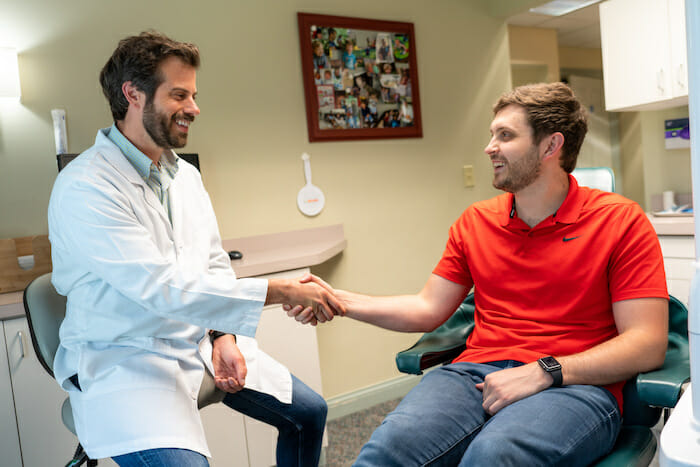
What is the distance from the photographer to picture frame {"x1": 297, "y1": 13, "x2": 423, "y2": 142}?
9.45 ft

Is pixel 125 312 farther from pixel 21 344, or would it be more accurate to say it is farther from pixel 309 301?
pixel 21 344

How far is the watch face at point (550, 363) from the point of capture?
4.17ft

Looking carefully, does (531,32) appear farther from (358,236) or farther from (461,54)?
(358,236)

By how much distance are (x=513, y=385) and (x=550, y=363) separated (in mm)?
99

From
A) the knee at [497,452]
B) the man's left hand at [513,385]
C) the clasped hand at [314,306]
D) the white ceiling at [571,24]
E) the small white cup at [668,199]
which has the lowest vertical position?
the knee at [497,452]

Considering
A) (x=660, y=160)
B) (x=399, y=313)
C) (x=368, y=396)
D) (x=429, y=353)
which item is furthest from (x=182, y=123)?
(x=660, y=160)

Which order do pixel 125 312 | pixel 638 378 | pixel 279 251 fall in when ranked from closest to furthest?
pixel 638 378 → pixel 125 312 → pixel 279 251

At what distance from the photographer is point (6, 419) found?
5.92ft

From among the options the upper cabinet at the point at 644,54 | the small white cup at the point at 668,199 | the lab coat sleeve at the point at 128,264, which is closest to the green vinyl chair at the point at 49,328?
the lab coat sleeve at the point at 128,264

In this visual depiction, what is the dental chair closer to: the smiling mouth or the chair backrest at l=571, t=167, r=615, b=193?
the chair backrest at l=571, t=167, r=615, b=193

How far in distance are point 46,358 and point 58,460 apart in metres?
0.65

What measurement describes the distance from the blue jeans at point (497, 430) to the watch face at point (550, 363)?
0.05 meters

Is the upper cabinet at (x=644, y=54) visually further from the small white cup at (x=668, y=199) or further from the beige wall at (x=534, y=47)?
the beige wall at (x=534, y=47)

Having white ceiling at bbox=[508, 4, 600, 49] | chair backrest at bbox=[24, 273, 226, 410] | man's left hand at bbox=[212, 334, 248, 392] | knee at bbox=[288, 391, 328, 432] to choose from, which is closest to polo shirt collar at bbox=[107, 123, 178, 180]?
chair backrest at bbox=[24, 273, 226, 410]
